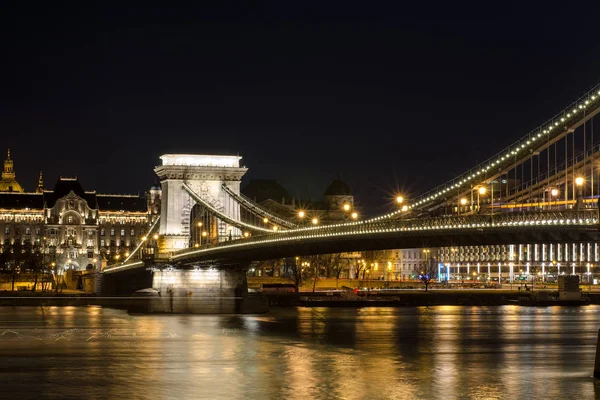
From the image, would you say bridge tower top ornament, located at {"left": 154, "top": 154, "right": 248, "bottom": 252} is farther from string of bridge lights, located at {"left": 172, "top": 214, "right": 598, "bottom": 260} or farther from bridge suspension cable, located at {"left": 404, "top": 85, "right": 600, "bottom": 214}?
bridge suspension cable, located at {"left": 404, "top": 85, "right": 600, "bottom": 214}

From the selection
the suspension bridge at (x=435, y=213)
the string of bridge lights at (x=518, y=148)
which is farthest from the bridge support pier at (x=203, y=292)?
the string of bridge lights at (x=518, y=148)

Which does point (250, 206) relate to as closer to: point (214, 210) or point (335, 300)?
point (214, 210)

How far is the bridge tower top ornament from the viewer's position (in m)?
94.9

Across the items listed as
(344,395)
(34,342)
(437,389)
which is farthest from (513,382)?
(34,342)

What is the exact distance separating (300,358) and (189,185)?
172ft

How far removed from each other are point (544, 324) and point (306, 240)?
565 inches

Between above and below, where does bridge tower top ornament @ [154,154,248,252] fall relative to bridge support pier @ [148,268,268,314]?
above

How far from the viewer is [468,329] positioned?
63281mm

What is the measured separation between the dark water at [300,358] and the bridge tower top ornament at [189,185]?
21.0 meters

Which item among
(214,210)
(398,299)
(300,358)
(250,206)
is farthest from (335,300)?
(300,358)

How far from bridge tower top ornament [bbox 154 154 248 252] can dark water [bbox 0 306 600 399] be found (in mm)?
20995

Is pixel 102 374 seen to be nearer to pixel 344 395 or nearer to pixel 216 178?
pixel 344 395

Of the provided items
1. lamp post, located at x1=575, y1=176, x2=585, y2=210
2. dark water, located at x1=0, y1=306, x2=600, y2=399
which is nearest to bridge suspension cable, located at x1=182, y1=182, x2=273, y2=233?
dark water, located at x1=0, y1=306, x2=600, y2=399

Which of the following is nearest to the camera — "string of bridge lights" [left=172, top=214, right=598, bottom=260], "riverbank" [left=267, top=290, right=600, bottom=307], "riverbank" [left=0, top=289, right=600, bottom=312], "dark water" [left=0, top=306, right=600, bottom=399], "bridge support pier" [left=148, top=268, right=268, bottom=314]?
"dark water" [left=0, top=306, right=600, bottom=399]
